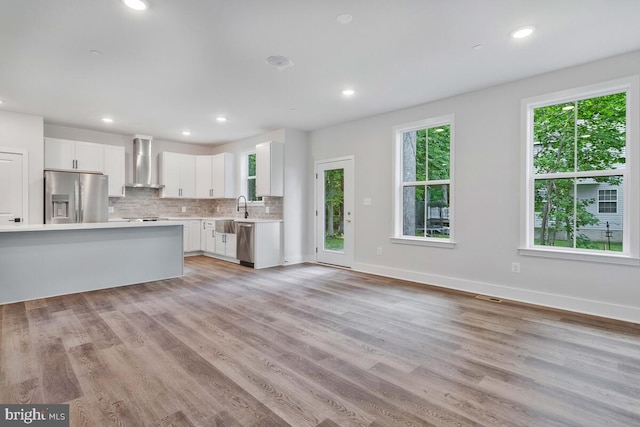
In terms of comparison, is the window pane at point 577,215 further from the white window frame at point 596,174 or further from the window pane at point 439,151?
the window pane at point 439,151

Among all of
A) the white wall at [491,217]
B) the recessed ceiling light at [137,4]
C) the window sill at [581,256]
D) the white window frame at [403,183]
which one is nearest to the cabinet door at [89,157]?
the recessed ceiling light at [137,4]

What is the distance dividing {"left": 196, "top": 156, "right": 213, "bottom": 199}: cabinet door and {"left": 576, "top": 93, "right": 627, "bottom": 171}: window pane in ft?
22.6

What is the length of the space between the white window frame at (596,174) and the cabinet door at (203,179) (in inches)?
251

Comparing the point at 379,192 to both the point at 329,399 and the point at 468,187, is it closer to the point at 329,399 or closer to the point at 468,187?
the point at 468,187

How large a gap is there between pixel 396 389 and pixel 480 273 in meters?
2.77

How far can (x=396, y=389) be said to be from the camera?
203cm

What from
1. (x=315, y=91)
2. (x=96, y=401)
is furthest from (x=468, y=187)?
(x=96, y=401)

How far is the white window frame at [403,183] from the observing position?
4.51 metres

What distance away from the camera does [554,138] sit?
378 cm

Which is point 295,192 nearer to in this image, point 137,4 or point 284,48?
point 284,48

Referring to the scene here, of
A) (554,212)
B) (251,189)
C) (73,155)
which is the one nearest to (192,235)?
(251,189)

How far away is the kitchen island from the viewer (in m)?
3.86

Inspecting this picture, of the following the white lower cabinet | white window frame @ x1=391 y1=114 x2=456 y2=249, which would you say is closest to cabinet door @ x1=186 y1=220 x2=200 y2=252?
the white lower cabinet

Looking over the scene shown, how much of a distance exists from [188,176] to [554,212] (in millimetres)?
7024
